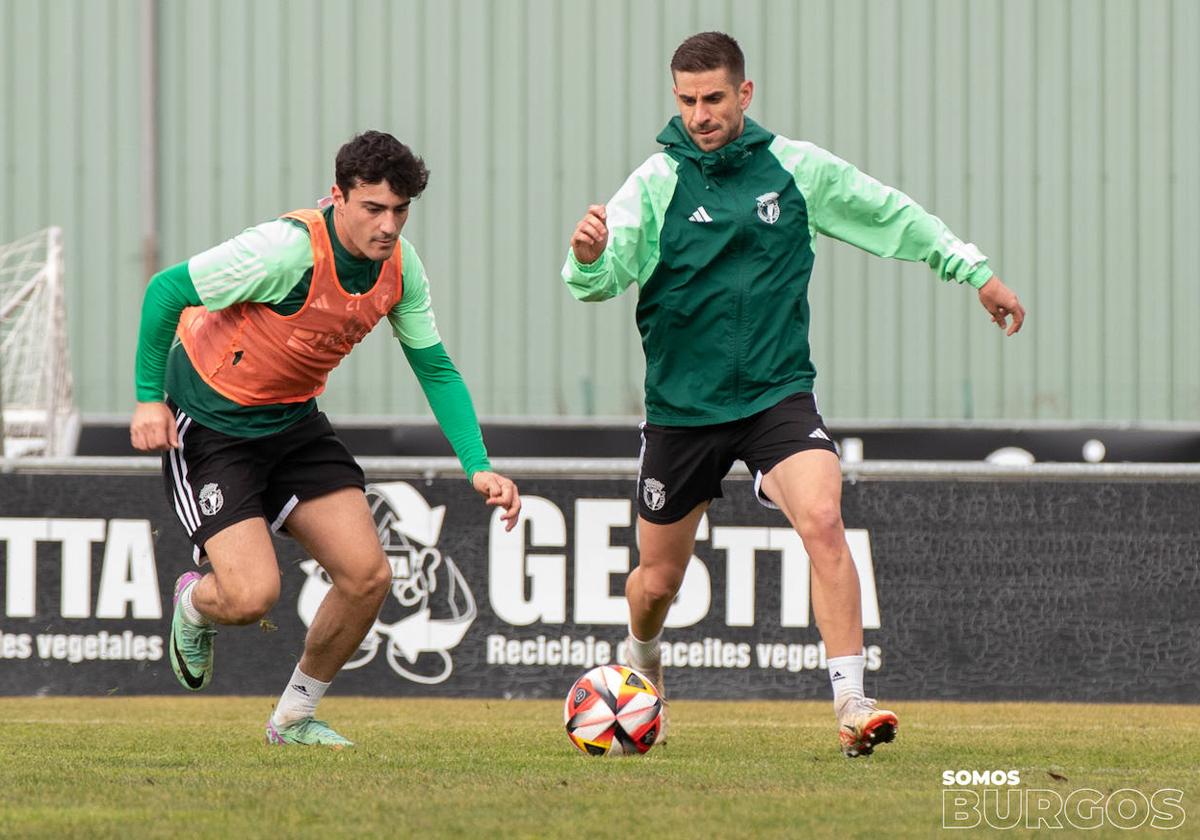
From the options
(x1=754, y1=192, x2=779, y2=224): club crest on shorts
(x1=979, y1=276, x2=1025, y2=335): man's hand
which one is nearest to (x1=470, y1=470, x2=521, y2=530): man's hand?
(x1=754, y1=192, x2=779, y2=224): club crest on shorts

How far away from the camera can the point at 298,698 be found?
21.4 feet

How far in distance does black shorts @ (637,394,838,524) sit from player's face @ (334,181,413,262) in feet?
4.05

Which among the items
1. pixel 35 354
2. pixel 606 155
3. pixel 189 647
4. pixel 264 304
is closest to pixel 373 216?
pixel 264 304

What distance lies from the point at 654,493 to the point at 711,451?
0.26 m

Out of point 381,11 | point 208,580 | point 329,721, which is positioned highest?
point 381,11

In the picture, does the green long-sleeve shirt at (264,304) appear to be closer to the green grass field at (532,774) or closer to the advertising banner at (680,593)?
the green grass field at (532,774)

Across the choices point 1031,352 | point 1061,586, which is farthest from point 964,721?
point 1031,352

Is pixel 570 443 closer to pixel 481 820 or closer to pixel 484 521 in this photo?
pixel 484 521

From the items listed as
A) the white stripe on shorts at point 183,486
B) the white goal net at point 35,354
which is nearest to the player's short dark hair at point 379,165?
the white stripe on shorts at point 183,486

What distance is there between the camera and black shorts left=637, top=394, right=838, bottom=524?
6293mm

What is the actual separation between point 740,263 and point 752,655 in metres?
3.19

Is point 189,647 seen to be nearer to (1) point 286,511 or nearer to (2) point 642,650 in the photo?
(1) point 286,511

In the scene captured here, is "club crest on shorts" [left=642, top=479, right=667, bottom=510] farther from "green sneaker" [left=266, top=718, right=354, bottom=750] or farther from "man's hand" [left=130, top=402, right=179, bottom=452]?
"man's hand" [left=130, top=402, right=179, bottom=452]

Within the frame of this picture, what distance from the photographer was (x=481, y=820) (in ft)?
14.8
